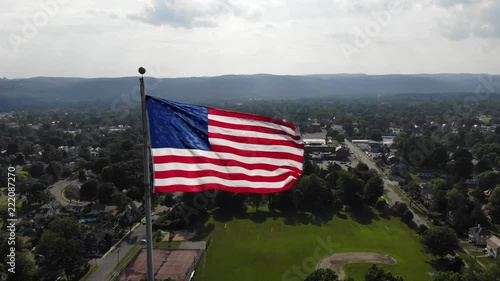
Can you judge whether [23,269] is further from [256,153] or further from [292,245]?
[256,153]

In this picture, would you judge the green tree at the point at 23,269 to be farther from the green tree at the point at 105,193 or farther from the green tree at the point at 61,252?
the green tree at the point at 105,193

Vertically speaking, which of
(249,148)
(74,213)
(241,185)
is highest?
(249,148)

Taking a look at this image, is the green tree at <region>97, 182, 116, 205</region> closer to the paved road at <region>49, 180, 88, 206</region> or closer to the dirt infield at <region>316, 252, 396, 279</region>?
the paved road at <region>49, 180, 88, 206</region>

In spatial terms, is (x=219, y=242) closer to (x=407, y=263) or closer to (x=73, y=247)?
(x=73, y=247)

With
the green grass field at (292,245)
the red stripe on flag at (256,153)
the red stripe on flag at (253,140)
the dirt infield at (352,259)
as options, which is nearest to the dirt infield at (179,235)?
the green grass field at (292,245)

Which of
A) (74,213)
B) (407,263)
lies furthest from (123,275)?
(407,263)

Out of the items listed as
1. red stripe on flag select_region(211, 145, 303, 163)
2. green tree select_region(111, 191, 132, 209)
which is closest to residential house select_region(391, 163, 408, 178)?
green tree select_region(111, 191, 132, 209)
